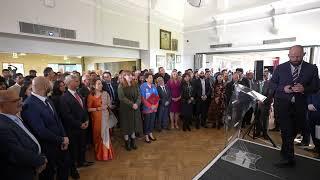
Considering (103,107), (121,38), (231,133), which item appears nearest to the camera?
(231,133)

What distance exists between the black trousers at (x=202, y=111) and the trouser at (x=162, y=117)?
2.60 ft

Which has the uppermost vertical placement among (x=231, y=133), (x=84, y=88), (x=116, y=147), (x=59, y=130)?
(x=84, y=88)

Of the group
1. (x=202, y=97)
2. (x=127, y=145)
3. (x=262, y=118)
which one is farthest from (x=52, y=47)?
(x=262, y=118)

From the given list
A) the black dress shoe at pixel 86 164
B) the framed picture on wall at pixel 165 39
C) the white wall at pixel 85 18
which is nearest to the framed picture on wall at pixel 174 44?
the framed picture on wall at pixel 165 39

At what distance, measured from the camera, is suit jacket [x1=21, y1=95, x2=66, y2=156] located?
6.20 ft

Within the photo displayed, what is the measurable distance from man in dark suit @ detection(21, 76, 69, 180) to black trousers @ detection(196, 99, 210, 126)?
3.48 m

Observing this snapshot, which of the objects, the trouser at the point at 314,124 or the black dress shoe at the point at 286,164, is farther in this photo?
the trouser at the point at 314,124

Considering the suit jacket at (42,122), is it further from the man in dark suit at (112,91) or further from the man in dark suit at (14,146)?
the man in dark suit at (112,91)

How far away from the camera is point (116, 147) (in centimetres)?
384

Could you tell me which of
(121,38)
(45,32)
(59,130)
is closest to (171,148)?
(59,130)

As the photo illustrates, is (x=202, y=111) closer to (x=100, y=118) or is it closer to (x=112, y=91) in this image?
(x=112, y=91)

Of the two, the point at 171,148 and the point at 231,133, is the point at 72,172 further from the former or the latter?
the point at 231,133

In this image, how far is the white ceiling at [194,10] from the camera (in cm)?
808

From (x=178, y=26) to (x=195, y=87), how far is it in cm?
574
